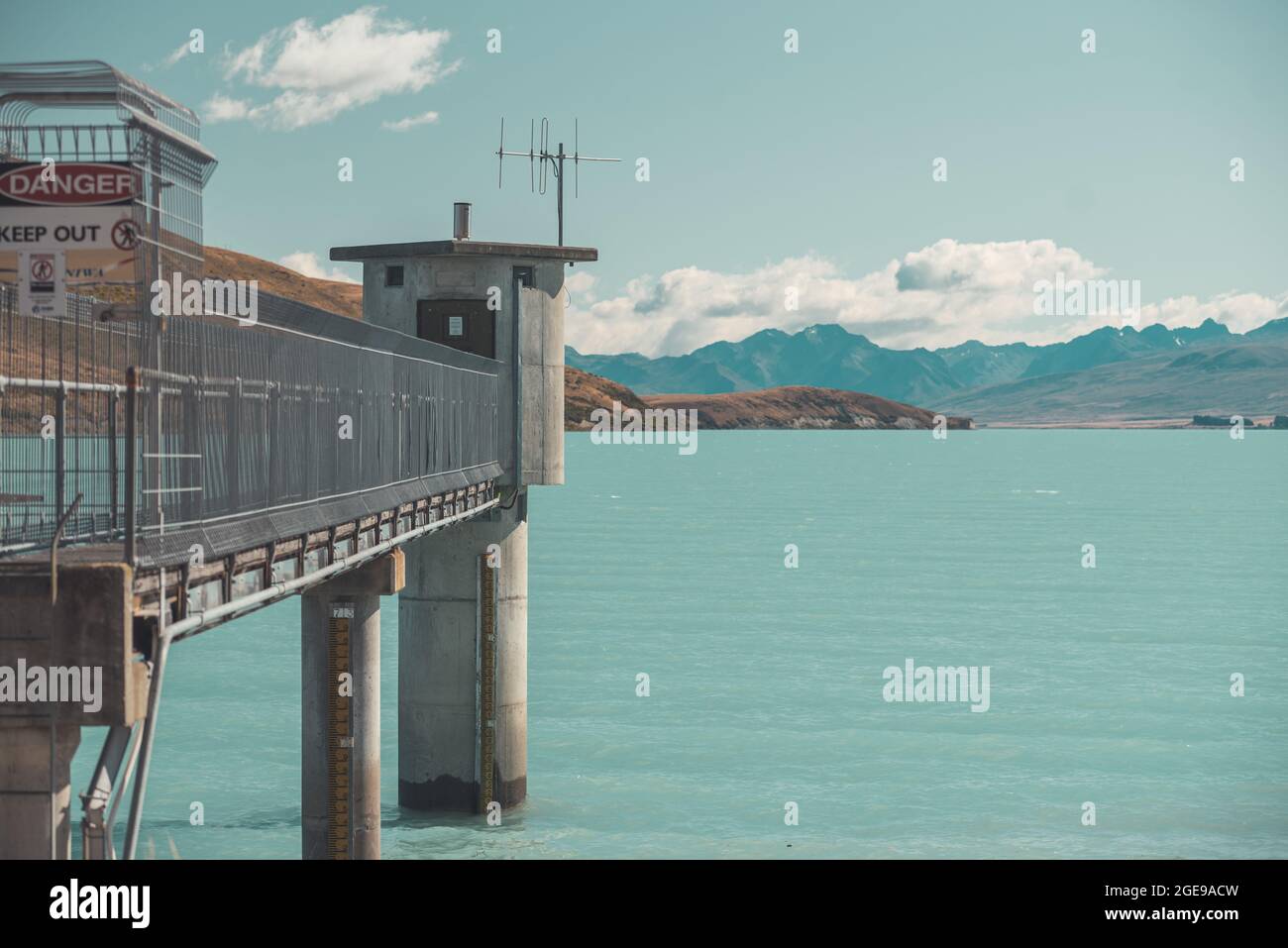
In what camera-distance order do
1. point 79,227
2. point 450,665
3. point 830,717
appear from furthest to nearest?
point 830,717, point 450,665, point 79,227

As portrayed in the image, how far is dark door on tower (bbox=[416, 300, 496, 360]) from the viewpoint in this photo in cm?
2573

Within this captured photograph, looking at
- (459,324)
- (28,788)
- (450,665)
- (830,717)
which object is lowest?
(830,717)

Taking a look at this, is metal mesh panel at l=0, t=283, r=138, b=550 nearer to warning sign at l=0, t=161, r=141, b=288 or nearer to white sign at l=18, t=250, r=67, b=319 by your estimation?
white sign at l=18, t=250, r=67, b=319

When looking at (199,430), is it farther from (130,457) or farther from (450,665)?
(450,665)

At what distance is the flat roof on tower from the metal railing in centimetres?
612

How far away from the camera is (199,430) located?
39.9 feet

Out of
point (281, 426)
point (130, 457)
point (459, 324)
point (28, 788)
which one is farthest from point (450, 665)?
point (130, 457)

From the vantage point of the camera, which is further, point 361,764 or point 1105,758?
point 1105,758

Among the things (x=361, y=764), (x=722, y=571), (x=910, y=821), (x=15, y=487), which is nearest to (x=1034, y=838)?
(x=910, y=821)

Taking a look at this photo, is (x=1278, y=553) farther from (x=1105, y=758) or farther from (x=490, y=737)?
(x=490, y=737)

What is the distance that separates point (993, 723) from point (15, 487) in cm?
3053

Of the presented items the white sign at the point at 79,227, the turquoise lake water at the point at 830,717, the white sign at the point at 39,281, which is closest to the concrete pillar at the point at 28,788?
the white sign at the point at 39,281

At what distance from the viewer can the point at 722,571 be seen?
75562 mm

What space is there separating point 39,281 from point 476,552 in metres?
14.3
